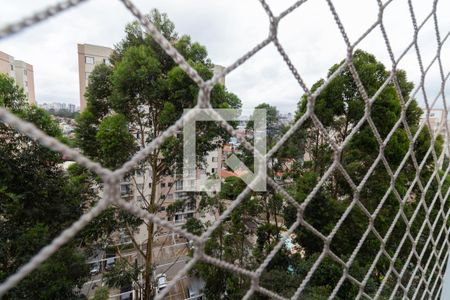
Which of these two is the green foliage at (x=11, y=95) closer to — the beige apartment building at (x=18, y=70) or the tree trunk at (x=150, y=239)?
the tree trunk at (x=150, y=239)

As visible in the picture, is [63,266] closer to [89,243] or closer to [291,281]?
[89,243]

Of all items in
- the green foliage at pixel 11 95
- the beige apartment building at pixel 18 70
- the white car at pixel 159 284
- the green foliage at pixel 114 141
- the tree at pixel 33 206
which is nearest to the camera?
the tree at pixel 33 206

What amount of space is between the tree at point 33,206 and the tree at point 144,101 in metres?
0.34

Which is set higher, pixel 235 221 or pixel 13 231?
pixel 13 231

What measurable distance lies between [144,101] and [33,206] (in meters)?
1.00

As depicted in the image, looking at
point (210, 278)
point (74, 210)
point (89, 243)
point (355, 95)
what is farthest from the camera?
point (210, 278)

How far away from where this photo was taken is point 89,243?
2125 millimetres

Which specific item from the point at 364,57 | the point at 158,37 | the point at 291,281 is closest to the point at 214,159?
the point at 291,281

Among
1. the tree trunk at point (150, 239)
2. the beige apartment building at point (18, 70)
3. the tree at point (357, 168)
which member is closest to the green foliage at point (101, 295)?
the tree trunk at point (150, 239)

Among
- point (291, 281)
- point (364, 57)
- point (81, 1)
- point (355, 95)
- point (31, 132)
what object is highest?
point (364, 57)

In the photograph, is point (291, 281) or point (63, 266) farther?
point (291, 281)

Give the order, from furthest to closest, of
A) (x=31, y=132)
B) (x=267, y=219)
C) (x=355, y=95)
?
(x=267, y=219)
(x=355, y=95)
(x=31, y=132)

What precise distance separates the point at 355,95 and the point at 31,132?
8.26 ft

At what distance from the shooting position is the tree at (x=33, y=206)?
140 centimetres
